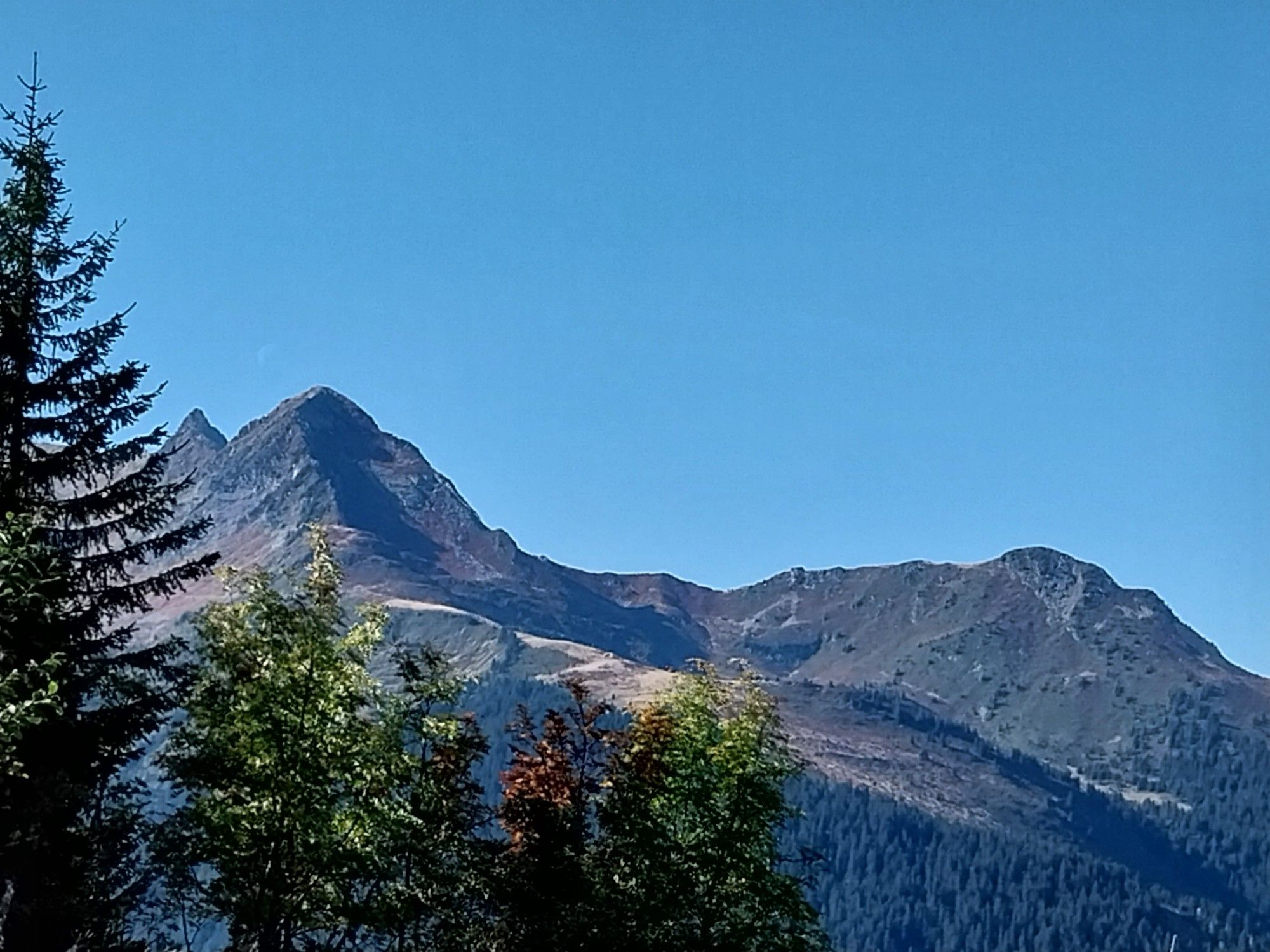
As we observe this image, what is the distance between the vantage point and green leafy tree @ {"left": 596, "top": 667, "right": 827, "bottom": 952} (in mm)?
38094

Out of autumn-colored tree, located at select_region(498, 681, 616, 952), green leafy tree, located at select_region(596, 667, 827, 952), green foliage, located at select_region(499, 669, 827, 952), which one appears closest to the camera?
autumn-colored tree, located at select_region(498, 681, 616, 952)

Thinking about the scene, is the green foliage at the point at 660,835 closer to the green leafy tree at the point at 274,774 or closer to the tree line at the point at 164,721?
the tree line at the point at 164,721

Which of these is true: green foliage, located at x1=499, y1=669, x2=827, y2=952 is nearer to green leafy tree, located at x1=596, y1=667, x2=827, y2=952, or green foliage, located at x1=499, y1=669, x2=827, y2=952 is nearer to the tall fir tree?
green leafy tree, located at x1=596, y1=667, x2=827, y2=952

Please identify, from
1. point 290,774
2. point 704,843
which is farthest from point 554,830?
point 290,774

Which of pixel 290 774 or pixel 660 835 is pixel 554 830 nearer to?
pixel 660 835

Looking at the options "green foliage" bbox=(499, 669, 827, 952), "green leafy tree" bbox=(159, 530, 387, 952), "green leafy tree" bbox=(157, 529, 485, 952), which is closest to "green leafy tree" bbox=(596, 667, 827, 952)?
"green foliage" bbox=(499, 669, 827, 952)

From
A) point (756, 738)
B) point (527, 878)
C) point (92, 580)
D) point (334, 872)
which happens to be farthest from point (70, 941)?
point (756, 738)

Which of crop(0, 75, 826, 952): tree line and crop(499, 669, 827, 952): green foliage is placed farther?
crop(499, 669, 827, 952): green foliage

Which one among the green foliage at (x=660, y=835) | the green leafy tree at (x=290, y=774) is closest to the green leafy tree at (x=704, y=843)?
the green foliage at (x=660, y=835)

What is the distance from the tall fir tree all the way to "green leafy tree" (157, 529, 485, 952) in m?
1.44

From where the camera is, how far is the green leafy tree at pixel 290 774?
92.1 feet

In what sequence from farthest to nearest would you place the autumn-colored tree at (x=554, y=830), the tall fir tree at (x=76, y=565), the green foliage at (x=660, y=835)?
the green foliage at (x=660, y=835), the autumn-colored tree at (x=554, y=830), the tall fir tree at (x=76, y=565)

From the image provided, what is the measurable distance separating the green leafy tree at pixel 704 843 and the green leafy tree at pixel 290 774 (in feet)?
27.6

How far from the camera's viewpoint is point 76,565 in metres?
28.1
